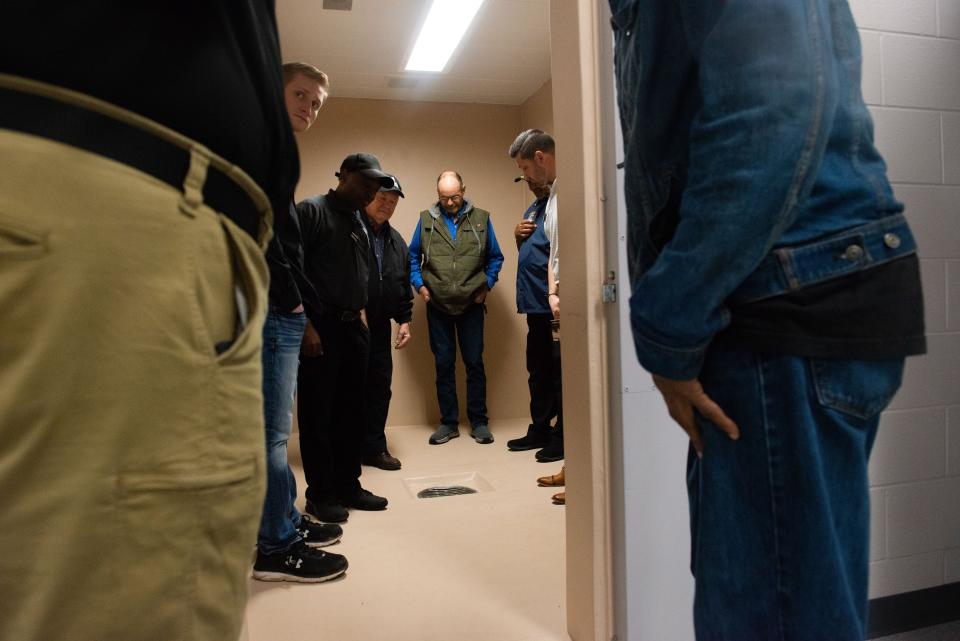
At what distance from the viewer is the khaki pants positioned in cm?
46

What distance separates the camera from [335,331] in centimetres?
262

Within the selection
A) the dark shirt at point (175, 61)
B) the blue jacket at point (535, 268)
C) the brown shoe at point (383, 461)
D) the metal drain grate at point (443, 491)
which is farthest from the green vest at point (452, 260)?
the dark shirt at point (175, 61)

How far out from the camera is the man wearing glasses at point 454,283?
4129mm

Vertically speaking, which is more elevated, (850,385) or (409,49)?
(409,49)

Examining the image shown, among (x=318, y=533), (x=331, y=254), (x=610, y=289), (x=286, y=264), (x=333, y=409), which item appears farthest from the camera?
(x=333, y=409)

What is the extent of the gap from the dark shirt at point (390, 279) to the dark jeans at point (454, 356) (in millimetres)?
397

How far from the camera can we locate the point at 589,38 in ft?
4.83

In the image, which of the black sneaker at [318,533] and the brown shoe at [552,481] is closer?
the black sneaker at [318,533]

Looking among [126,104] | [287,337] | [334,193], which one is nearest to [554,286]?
[334,193]

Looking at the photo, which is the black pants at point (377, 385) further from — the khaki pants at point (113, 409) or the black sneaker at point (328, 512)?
the khaki pants at point (113, 409)

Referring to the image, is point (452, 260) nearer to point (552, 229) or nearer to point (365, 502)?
point (552, 229)

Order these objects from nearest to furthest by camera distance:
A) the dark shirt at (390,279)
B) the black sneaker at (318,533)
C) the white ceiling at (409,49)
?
the black sneaker at (318,533) < the dark shirt at (390,279) < the white ceiling at (409,49)

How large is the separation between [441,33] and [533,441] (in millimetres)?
2447

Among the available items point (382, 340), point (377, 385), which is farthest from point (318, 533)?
point (382, 340)
